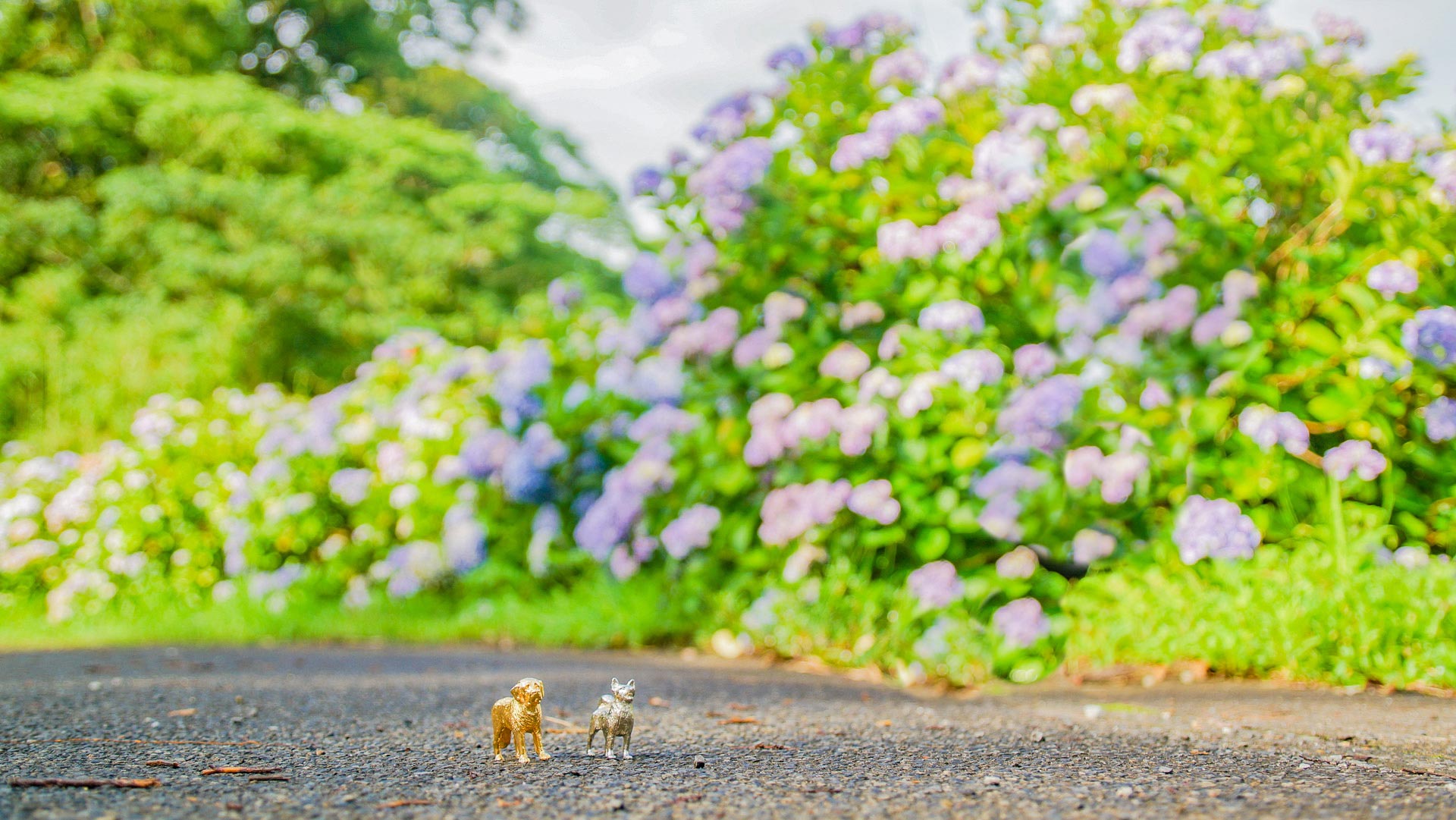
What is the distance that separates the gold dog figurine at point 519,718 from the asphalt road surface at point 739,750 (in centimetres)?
4

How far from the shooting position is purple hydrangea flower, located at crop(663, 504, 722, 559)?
361cm

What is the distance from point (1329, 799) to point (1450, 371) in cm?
198

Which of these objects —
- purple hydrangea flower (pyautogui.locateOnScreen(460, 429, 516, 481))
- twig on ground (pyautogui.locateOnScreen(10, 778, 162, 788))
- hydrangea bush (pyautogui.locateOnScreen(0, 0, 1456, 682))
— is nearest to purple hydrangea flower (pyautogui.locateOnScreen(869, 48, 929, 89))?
hydrangea bush (pyautogui.locateOnScreen(0, 0, 1456, 682))

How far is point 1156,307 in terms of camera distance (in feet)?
9.99

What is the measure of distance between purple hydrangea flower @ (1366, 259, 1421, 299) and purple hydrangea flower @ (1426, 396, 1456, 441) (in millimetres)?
323

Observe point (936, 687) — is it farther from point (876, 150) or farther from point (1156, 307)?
point (876, 150)

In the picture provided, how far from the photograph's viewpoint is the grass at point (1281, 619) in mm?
2479

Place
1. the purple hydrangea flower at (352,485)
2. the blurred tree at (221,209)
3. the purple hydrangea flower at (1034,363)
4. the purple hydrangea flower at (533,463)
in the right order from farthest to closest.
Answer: the blurred tree at (221,209) → the purple hydrangea flower at (352,485) → the purple hydrangea flower at (533,463) → the purple hydrangea flower at (1034,363)

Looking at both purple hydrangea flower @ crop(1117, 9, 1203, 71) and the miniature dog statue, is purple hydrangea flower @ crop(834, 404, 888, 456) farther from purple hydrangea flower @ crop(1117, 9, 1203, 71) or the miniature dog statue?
the miniature dog statue

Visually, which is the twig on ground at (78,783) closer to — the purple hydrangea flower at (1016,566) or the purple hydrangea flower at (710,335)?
the purple hydrangea flower at (1016,566)

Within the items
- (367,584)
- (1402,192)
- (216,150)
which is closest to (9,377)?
(216,150)

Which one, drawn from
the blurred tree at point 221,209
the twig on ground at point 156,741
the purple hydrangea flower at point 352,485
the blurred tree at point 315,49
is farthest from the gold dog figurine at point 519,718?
the blurred tree at point 315,49

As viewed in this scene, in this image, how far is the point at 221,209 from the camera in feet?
41.4

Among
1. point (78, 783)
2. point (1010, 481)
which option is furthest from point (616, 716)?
point (1010, 481)
